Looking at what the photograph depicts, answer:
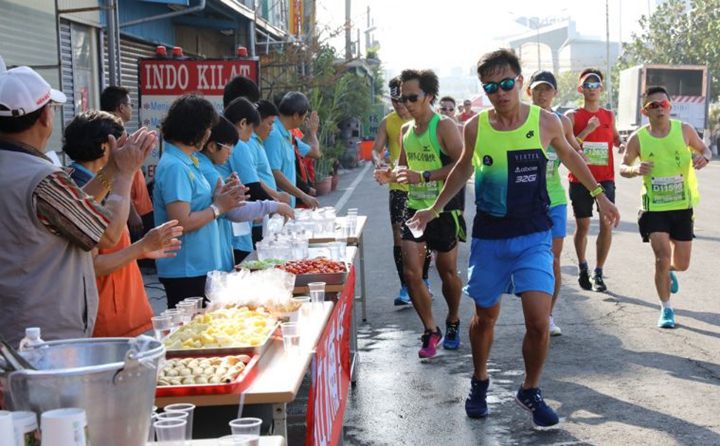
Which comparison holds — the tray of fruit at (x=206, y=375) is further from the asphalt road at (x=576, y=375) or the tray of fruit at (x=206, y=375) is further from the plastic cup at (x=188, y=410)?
the asphalt road at (x=576, y=375)

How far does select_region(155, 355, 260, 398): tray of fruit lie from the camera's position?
12.6 feet

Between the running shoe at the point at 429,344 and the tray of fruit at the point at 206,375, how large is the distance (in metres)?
4.04

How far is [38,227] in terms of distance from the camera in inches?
144

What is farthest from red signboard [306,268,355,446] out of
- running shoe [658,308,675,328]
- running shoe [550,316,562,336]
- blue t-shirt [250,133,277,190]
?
running shoe [658,308,675,328]

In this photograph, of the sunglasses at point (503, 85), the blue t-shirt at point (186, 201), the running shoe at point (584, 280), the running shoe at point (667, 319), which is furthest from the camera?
the running shoe at point (584, 280)

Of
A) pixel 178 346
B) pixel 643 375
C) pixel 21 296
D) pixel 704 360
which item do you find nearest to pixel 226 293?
pixel 178 346

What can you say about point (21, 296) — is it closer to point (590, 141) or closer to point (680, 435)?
point (680, 435)

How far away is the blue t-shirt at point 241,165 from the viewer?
7953 millimetres

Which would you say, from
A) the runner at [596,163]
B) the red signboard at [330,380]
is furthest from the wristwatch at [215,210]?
the runner at [596,163]

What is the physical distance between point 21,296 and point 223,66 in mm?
9975

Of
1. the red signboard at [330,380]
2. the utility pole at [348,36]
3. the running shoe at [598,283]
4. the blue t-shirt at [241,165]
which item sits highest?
the utility pole at [348,36]

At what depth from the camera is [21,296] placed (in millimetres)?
3740

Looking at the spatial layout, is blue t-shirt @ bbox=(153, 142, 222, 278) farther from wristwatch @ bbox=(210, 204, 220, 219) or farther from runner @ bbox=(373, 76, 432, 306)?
runner @ bbox=(373, 76, 432, 306)

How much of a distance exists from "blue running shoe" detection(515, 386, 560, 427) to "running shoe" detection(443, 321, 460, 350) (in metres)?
2.15
